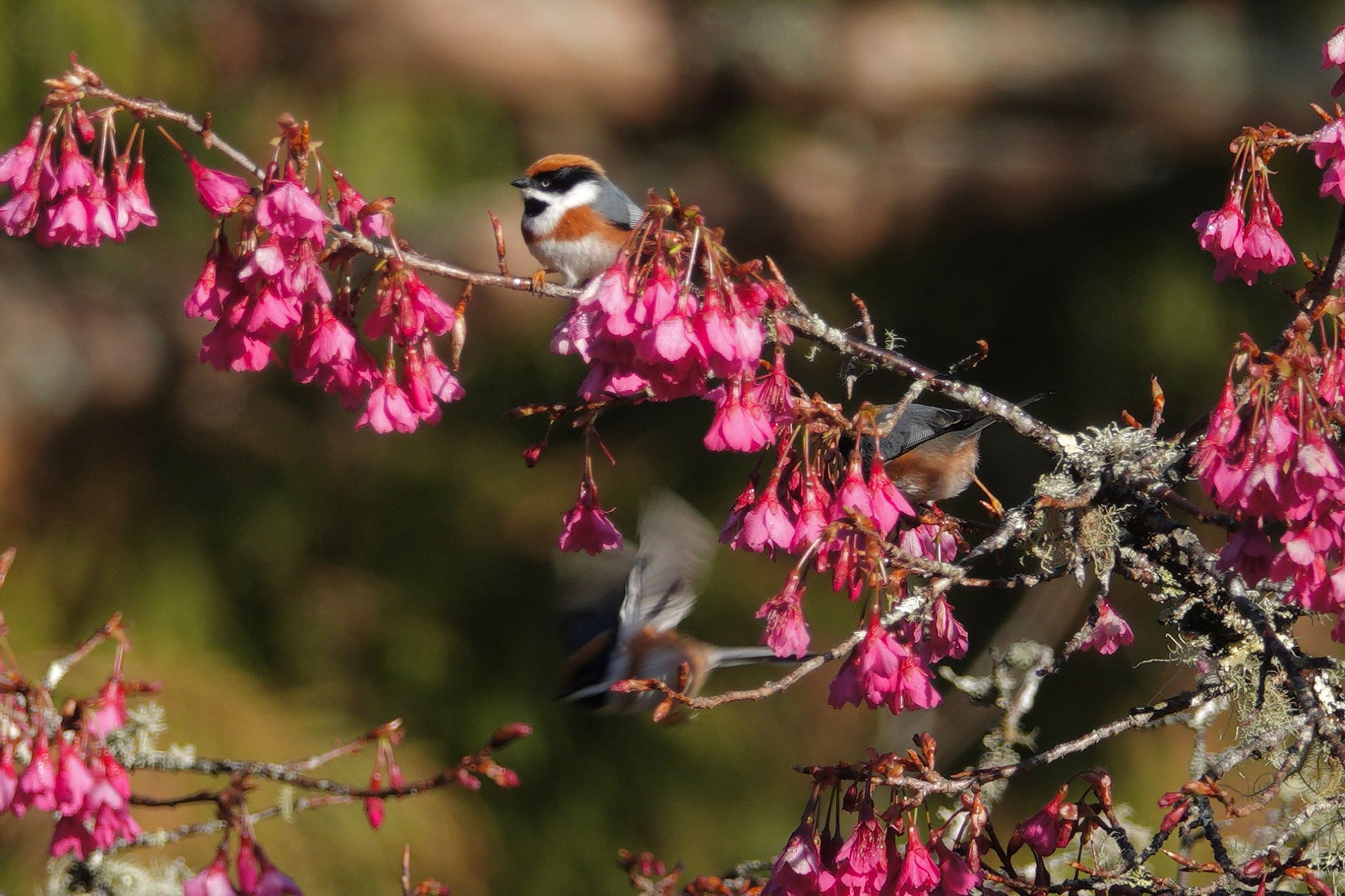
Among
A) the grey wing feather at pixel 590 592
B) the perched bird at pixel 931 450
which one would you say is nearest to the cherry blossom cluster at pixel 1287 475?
the perched bird at pixel 931 450

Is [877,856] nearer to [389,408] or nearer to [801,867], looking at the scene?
[801,867]

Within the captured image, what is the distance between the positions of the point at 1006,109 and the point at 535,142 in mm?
1812

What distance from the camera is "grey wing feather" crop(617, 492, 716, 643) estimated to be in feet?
6.40

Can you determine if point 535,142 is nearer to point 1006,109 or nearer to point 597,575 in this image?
point 1006,109

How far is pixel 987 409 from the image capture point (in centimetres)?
119

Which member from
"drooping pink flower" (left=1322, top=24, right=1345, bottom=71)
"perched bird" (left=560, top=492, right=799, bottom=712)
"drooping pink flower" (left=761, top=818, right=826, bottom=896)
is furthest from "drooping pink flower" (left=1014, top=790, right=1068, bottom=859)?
"perched bird" (left=560, top=492, right=799, bottom=712)

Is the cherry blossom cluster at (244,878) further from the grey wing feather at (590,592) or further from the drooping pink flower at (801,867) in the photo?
the grey wing feather at (590,592)

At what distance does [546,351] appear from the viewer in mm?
3637

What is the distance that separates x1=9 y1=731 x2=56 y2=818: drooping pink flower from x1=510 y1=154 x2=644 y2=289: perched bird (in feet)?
2.99

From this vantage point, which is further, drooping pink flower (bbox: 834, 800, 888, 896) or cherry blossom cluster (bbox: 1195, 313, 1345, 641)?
drooping pink flower (bbox: 834, 800, 888, 896)

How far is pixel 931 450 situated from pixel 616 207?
690 millimetres

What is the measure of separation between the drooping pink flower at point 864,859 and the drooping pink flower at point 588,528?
0.44 meters

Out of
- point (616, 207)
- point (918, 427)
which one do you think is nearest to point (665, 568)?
point (918, 427)

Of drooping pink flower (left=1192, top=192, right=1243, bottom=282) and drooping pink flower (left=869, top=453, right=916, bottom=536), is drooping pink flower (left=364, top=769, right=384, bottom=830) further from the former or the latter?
drooping pink flower (left=1192, top=192, right=1243, bottom=282)
